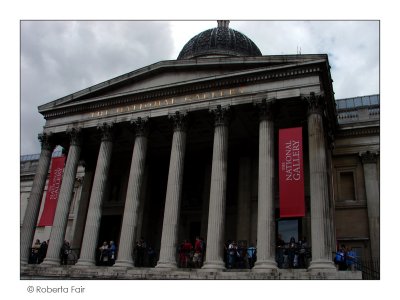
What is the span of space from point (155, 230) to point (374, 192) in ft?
44.7

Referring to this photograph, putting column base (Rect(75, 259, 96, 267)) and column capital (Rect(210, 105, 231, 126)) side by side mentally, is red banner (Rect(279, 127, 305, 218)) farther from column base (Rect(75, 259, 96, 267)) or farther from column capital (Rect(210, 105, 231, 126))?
column base (Rect(75, 259, 96, 267))

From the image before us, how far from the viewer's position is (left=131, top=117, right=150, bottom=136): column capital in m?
22.9

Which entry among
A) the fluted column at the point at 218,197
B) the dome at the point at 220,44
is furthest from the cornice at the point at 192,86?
the dome at the point at 220,44

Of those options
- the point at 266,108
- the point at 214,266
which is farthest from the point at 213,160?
the point at 214,266

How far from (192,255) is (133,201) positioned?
4.05 meters

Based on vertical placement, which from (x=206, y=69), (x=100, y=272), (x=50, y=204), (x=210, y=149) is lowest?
(x=100, y=272)

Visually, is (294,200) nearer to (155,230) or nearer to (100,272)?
(100,272)

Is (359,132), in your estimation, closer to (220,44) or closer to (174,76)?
(220,44)

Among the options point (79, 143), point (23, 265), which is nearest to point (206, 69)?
point (79, 143)

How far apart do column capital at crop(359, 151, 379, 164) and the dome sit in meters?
9.83

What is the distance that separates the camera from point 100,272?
1952 cm

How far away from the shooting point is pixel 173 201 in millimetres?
20094

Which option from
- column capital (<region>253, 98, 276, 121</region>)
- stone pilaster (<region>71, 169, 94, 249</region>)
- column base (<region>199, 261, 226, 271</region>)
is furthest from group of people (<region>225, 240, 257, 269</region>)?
stone pilaster (<region>71, 169, 94, 249</region>)

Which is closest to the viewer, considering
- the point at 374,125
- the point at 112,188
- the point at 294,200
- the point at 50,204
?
the point at 294,200
